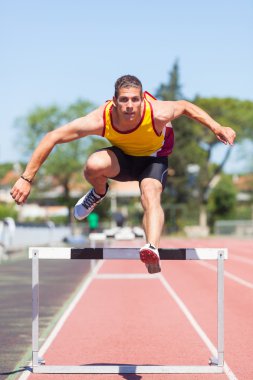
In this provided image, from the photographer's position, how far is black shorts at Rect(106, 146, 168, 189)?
Result: 582 cm

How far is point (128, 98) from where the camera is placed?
523 centimetres

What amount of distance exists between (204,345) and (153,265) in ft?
8.59

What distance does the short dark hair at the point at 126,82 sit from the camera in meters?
5.29

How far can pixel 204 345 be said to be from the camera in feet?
25.4

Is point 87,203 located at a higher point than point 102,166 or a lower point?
lower

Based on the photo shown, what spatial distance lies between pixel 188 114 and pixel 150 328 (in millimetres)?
4126

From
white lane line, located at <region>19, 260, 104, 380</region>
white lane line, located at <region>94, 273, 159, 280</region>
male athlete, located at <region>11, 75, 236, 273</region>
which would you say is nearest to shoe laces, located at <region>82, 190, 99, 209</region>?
male athlete, located at <region>11, 75, 236, 273</region>

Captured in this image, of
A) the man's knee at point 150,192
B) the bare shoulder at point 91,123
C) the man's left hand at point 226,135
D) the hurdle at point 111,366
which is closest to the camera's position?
the bare shoulder at point 91,123

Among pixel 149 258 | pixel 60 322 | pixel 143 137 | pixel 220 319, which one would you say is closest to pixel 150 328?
pixel 60 322

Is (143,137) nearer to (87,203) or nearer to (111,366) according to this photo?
(87,203)

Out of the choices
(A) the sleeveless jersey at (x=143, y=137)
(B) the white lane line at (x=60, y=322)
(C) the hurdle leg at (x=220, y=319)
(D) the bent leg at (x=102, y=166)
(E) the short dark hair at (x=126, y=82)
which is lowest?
(B) the white lane line at (x=60, y=322)

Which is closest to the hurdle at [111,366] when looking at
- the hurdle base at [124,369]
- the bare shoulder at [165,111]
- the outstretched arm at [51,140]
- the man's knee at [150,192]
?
the hurdle base at [124,369]

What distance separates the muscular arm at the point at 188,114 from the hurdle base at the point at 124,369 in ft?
6.27

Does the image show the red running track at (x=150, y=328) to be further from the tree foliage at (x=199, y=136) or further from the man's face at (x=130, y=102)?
the tree foliage at (x=199, y=136)
